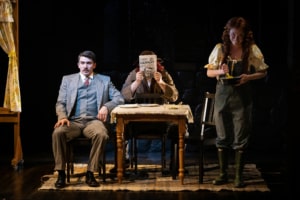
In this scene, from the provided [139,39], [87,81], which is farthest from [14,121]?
[139,39]

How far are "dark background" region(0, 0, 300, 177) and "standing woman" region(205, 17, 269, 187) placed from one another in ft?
6.63

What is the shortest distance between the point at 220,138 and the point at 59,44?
2973 millimetres

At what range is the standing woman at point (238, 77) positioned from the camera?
6.18 metres

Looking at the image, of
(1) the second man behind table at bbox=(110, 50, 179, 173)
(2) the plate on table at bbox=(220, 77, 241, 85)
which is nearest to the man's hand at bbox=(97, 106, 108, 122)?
(1) the second man behind table at bbox=(110, 50, 179, 173)

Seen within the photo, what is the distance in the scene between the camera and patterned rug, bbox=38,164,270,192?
6.12 metres

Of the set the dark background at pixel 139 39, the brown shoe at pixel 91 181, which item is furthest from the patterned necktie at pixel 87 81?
the dark background at pixel 139 39

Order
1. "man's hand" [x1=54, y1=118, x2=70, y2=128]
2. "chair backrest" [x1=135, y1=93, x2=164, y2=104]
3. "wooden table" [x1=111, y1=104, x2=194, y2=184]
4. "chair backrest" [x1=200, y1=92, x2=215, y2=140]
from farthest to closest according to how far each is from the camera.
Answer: "chair backrest" [x1=135, y1=93, x2=164, y2=104] → "chair backrest" [x1=200, y1=92, x2=215, y2=140] → "man's hand" [x1=54, y1=118, x2=70, y2=128] → "wooden table" [x1=111, y1=104, x2=194, y2=184]

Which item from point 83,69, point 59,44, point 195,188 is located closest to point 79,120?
point 83,69

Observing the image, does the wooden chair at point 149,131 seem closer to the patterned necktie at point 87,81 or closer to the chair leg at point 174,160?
the chair leg at point 174,160

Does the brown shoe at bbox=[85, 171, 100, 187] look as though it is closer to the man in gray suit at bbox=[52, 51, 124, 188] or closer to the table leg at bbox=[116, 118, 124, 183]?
the man in gray suit at bbox=[52, 51, 124, 188]

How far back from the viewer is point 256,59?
245 inches

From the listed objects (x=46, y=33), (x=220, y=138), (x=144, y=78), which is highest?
(x=46, y=33)

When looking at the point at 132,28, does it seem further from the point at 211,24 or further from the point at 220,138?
the point at 220,138

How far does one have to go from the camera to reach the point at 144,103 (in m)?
6.89
